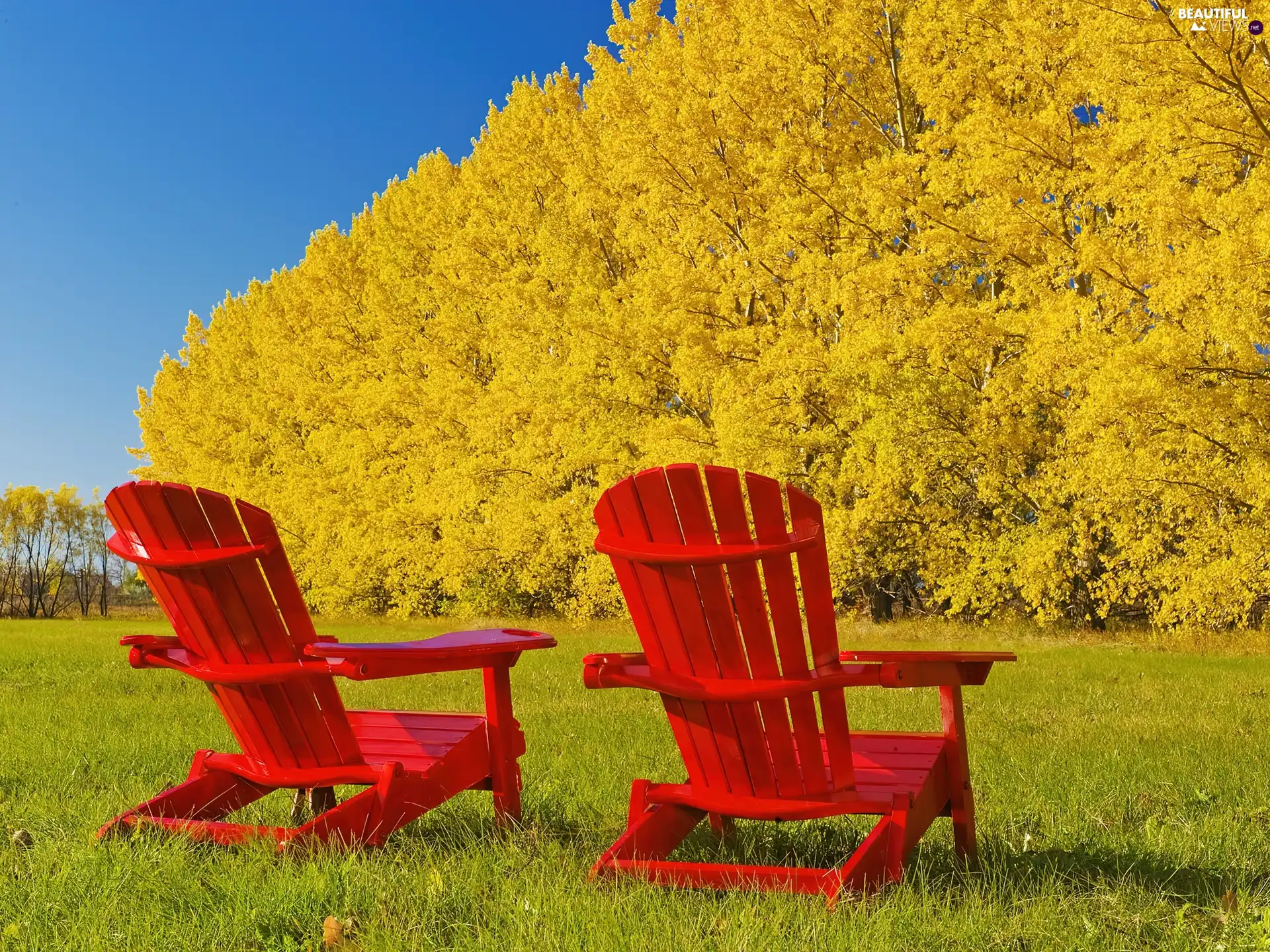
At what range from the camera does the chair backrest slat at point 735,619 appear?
2521 millimetres

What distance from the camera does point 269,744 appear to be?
10.5ft

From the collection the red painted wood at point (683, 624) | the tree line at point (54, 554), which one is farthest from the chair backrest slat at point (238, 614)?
the tree line at point (54, 554)

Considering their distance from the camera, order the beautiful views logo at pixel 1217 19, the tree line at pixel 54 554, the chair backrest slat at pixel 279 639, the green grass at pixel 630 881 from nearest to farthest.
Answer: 1. the green grass at pixel 630 881
2. the chair backrest slat at pixel 279 639
3. the beautiful views logo at pixel 1217 19
4. the tree line at pixel 54 554

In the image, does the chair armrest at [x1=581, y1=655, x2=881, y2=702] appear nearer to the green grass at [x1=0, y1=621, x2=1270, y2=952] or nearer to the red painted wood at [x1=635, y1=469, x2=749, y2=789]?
the red painted wood at [x1=635, y1=469, x2=749, y2=789]

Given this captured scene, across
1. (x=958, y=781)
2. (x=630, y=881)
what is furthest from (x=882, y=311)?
(x=630, y=881)

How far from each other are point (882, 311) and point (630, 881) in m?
10.5

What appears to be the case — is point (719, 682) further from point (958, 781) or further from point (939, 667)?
point (958, 781)

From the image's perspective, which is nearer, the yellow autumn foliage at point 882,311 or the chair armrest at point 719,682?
the chair armrest at point 719,682

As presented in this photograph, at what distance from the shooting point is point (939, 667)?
108 inches

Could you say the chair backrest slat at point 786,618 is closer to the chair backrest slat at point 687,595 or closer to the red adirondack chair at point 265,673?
the chair backrest slat at point 687,595

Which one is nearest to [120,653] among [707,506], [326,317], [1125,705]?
[1125,705]

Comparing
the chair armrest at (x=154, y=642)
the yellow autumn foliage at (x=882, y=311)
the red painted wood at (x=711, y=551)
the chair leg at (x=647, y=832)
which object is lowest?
the chair leg at (x=647, y=832)

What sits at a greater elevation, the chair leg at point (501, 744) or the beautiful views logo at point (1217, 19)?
the beautiful views logo at point (1217, 19)

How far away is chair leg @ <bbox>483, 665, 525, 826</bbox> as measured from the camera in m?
3.27
